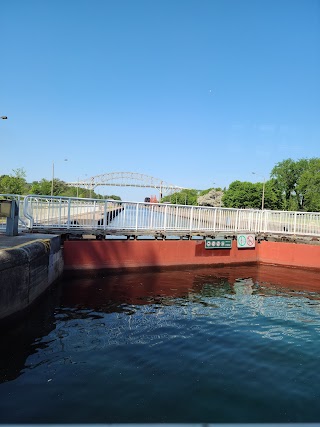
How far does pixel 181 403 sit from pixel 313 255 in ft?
51.1

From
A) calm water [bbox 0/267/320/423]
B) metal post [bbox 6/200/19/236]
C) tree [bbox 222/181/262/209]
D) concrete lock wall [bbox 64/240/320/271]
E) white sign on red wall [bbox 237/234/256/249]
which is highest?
tree [bbox 222/181/262/209]

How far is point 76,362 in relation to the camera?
5910 millimetres

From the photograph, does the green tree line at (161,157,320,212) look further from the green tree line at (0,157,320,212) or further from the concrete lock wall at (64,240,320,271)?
the concrete lock wall at (64,240,320,271)

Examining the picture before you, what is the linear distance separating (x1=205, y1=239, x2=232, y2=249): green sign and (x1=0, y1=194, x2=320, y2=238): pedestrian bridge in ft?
1.70

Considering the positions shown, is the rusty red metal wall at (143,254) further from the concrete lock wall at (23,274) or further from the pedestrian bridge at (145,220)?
the concrete lock wall at (23,274)

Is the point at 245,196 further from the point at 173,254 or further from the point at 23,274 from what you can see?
the point at 23,274

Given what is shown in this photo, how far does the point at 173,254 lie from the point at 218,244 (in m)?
2.93

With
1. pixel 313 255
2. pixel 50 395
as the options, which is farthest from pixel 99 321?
pixel 313 255

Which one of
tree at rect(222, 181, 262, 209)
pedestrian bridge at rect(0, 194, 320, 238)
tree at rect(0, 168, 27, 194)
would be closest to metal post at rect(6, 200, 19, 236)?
pedestrian bridge at rect(0, 194, 320, 238)

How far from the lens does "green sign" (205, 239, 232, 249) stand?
57.8 feet

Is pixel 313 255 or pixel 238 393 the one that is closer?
pixel 238 393

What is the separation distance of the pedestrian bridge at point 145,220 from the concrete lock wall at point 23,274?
3101 mm

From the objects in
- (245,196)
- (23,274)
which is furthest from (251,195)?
(23,274)

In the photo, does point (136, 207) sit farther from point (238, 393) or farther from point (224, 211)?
point (238, 393)
